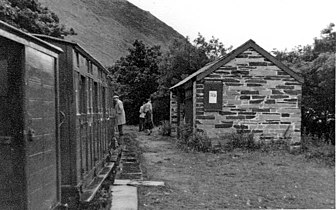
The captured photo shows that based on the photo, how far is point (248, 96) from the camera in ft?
52.5

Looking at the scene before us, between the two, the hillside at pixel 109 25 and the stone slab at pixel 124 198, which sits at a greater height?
the hillside at pixel 109 25

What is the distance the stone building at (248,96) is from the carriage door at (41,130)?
1116cm

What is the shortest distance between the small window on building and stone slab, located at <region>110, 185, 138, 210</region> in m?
7.30

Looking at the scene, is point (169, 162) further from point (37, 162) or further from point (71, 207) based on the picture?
point (37, 162)

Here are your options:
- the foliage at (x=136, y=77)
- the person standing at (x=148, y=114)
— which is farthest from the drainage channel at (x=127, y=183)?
the foliage at (x=136, y=77)

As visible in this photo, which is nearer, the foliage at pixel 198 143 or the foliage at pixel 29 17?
the foliage at pixel 198 143

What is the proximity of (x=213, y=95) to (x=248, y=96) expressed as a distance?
1296 millimetres

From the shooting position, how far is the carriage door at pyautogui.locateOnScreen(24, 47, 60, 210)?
3.77m

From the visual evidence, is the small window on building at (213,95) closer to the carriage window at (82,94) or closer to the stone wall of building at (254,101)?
the stone wall of building at (254,101)

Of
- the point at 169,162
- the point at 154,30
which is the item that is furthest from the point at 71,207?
the point at 154,30

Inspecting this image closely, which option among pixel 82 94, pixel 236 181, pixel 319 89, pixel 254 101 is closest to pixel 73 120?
pixel 82 94

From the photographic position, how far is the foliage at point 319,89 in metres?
18.8

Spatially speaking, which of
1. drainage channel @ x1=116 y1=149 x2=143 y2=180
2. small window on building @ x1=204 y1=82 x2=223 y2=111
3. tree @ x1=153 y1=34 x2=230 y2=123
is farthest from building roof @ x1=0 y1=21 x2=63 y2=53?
tree @ x1=153 y1=34 x2=230 y2=123

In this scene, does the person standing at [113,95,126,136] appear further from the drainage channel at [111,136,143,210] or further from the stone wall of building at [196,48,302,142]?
the stone wall of building at [196,48,302,142]
